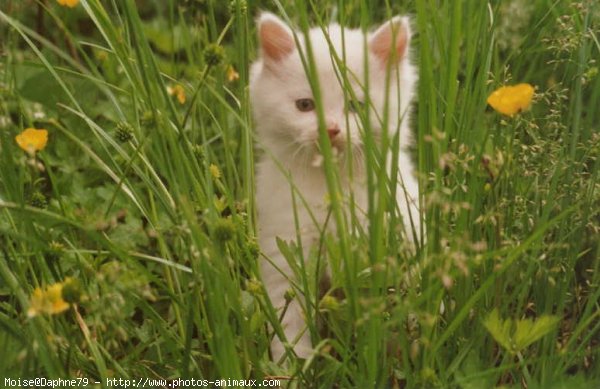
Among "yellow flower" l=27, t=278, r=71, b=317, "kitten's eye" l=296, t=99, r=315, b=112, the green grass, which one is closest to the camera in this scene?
"yellow flower" l=27, t=278, r=71, b=317

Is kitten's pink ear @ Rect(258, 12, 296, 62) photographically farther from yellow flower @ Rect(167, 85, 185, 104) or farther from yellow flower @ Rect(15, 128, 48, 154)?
yellow flower @ Rect(15, 128, 48, 154)

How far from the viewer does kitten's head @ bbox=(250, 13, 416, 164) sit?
7.11 ft

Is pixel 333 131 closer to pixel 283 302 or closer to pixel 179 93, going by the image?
pixel 283 302

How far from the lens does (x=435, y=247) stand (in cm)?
148

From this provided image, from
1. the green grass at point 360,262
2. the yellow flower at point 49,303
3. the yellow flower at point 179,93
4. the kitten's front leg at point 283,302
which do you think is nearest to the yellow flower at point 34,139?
the green grass at point 360,262

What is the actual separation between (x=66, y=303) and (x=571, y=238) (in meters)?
0.94

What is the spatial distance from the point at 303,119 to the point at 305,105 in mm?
55

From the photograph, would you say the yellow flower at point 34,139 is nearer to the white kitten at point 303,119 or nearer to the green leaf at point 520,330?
the white kitten at point 303,119

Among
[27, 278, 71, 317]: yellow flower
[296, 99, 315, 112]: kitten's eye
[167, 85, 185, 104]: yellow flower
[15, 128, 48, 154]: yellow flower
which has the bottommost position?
[27, 278, 71, 317]: yellow flower

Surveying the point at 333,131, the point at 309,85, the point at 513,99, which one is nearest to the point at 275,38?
the point at 309,85

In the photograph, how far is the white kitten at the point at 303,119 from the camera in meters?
2.13

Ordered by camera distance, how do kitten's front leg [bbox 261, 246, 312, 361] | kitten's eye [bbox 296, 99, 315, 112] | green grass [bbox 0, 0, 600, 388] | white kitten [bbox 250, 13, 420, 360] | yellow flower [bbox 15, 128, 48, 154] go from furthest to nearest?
kitten's eye [bbox 296, 99, 315, 112] < white kitten [bbox 250, 13, 420, 360] < kitten's front leg [bbox 261, 246, 312, 361] < yellow flower [bbox 15, 128, 48, 154] < green grass [bbox 0, 0, 600, 388]

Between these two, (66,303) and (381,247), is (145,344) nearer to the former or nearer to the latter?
(66,303)

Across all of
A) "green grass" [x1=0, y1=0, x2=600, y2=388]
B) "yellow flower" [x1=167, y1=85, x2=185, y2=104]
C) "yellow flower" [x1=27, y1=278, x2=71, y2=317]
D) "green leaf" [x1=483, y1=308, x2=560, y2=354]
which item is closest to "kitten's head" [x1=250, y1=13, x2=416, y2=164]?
"yellow flower" [x1=167, y1=85, x2=185, y2=104]
